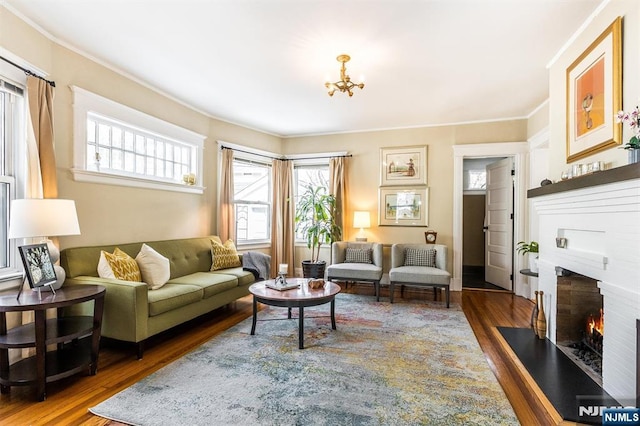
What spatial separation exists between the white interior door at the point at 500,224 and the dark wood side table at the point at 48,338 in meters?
5.43

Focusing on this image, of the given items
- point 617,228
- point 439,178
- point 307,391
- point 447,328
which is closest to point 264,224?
point 439,178

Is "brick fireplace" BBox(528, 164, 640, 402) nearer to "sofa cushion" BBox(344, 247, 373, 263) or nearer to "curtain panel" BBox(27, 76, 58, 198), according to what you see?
"sofa cushion" BBox(344, 247, 373, 263)

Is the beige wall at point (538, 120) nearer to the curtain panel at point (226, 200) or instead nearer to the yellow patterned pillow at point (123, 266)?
the curtain panel at point (226, 200)

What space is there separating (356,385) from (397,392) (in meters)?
0.28

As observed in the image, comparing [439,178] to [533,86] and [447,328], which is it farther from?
[447,328]

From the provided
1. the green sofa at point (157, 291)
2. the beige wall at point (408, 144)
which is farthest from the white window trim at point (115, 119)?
the beige wall at point (408, 144)

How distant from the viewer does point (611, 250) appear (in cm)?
196

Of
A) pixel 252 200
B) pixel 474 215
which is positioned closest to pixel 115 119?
pixel 252 200

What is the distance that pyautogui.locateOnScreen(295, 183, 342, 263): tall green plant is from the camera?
18.0 ft

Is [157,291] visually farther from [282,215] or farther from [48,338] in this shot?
[282,215]

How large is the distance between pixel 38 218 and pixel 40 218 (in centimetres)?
1

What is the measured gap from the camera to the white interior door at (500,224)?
16.6 ft

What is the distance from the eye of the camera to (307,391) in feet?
7.01

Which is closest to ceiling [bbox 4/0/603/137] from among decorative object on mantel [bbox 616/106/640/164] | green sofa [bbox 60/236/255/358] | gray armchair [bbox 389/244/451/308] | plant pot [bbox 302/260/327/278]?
decorative object on mantel [bbox 616/106/640/164]
